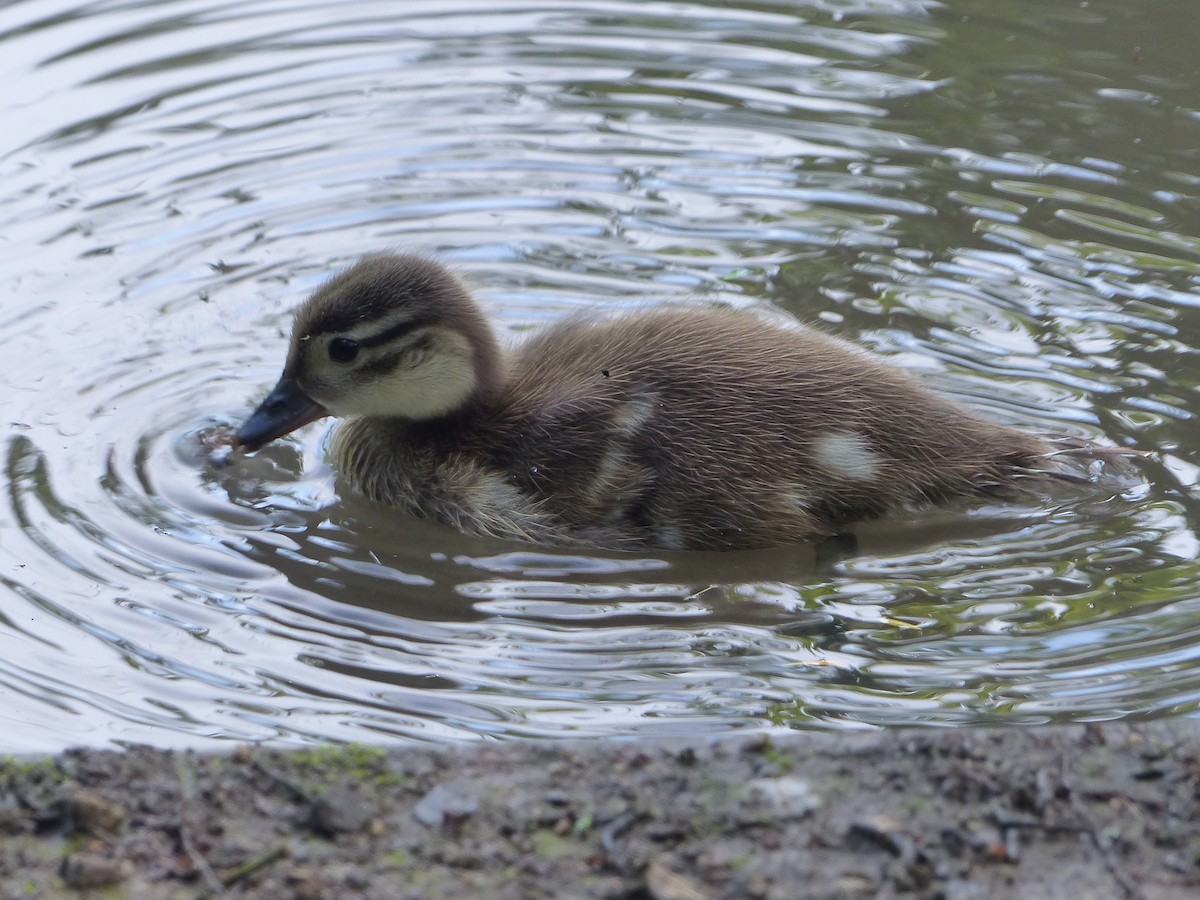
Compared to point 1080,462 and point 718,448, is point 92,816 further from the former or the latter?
point 1080,462

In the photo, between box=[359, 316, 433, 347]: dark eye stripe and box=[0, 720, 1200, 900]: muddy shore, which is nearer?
box=[0, 720, 1200, 900]: muddy shore

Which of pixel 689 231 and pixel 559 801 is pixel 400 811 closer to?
pixel 559 801

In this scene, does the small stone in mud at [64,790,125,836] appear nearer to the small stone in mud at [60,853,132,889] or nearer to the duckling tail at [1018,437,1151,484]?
the small stone in mud at [60,853,132,889]

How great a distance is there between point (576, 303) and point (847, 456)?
181 centimetres

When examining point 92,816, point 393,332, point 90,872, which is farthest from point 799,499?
point 90,872

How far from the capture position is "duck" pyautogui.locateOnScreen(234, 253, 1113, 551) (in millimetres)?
4914

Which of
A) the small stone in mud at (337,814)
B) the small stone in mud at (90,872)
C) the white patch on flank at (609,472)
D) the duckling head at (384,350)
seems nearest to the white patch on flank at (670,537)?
the white patch on flank at (609,472)

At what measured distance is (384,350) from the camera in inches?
203

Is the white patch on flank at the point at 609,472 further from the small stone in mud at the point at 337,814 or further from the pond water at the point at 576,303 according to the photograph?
the small stone in mud at the point at 337,814

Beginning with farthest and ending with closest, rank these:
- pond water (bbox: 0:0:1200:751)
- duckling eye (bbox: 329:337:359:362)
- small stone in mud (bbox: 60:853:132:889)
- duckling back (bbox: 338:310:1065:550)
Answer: duckling eye (bbox: 329:337:359:362), duckling back (bbox: 338:310:1065:550), pond water (bbox: 0:0:1200:751), small stone in mud (bbox: 60:853:132:889)

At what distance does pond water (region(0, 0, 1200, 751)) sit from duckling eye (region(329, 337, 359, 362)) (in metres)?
0.52

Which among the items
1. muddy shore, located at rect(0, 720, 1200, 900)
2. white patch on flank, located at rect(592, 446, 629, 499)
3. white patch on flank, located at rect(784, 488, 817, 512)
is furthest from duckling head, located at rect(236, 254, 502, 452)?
muddy shore, located at rect(0, 720, 1200, 900)

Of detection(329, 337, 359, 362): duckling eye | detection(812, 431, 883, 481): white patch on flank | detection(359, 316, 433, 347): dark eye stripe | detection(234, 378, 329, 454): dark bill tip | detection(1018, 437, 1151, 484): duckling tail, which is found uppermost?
detection(359, 316, 433, 347): dark eye stripe

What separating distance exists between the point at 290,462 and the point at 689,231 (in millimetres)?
2194
